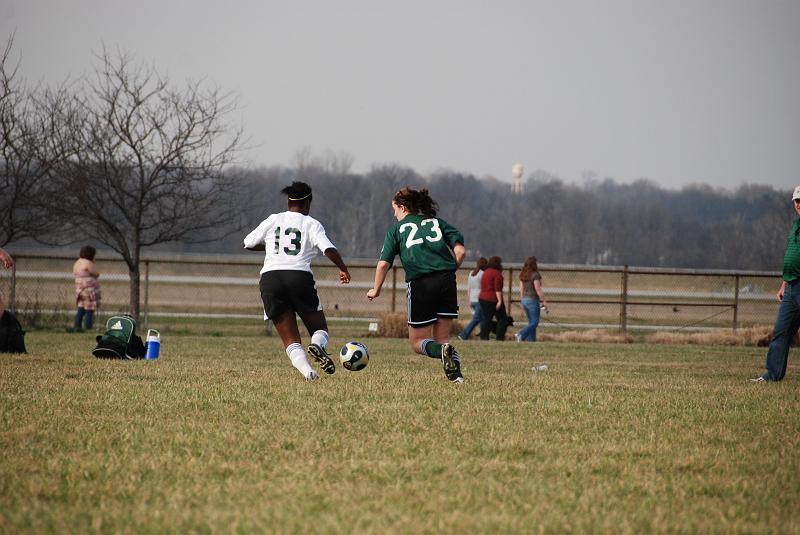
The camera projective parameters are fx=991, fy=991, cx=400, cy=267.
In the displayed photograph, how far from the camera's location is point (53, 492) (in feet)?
15.5

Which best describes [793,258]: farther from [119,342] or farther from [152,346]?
[119,342]

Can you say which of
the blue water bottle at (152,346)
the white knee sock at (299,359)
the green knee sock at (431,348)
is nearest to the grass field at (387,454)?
the white knee sock at (299,359)

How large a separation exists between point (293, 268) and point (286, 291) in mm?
229

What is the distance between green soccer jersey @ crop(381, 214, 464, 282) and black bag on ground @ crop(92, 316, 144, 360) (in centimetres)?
486

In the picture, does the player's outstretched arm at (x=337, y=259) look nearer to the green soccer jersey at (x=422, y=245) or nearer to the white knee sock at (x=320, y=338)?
the green soccer jersey at (x=422, y=245)

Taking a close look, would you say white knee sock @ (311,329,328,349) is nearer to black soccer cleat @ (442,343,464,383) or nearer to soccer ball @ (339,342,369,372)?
soccer ball @ (339,342,369,372)

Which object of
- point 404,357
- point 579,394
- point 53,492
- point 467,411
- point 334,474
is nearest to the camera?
point 53,492

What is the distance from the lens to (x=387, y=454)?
573cm

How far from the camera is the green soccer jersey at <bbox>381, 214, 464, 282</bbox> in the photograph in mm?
9422

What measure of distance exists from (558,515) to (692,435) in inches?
103

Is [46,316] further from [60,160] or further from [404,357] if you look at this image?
[404,357]

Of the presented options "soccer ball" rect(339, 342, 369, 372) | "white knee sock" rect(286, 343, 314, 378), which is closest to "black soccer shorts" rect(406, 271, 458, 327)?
"soccer ball" rect(339, 342, 369, 372)

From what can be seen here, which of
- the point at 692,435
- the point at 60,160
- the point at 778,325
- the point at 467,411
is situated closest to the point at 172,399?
the point at 467,411

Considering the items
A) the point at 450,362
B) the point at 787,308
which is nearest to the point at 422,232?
the point at 450,362
